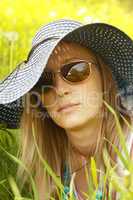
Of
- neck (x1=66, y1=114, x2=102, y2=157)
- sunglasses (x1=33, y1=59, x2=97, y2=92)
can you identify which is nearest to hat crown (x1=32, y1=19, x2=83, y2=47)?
sunglasses (x1=33, y1=59, x2=97, y2=92)

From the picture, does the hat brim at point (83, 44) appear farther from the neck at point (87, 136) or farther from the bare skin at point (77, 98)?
the neck at point (87, 136)

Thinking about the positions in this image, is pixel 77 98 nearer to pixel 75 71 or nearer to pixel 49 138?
pixel 75 71

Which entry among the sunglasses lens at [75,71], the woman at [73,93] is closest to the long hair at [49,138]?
the woman at [73,93]

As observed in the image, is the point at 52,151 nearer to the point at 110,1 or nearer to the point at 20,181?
the point at 20,181

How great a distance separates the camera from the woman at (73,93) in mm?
1831

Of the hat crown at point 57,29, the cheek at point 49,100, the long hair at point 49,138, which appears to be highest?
the hat crown at point 57,29

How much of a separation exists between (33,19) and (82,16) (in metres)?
0.42

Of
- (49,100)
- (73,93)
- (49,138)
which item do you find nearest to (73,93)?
(73,93)

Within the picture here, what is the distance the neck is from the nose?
0.47 feet

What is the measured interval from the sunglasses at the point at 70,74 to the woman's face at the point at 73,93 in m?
0.01

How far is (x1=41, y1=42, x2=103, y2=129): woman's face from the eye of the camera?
1.85m

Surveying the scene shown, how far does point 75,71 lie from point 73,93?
0.07m

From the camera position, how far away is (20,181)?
6.45 feet

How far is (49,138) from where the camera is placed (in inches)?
83.6
